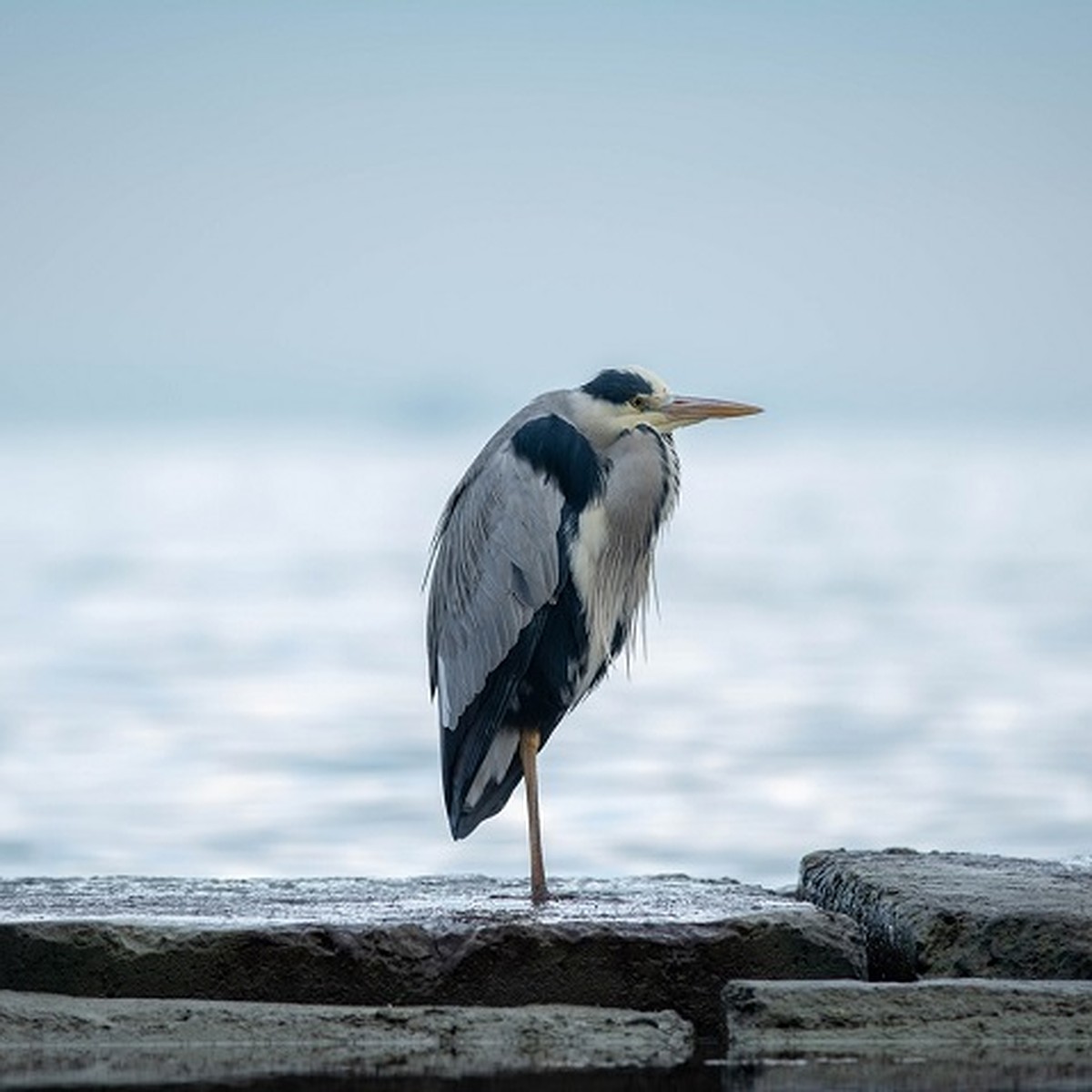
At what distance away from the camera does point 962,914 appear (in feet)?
20.3

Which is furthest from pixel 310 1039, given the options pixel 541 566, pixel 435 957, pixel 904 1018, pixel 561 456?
pixel 561 456

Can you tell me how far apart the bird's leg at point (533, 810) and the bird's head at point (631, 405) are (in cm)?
80

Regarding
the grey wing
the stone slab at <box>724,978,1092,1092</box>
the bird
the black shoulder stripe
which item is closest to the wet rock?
the stone slab at <box>724,978,1092,1092</box>

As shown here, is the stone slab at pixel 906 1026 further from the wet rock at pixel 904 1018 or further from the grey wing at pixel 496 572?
the grey wing at pixel 496 572

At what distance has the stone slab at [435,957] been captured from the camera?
5.91m

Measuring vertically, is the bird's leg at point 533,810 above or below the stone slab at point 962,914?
above

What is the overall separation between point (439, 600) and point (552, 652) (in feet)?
1.27

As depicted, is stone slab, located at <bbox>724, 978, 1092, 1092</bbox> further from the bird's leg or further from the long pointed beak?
the long pointed beak

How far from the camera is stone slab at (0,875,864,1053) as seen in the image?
5.91 meters

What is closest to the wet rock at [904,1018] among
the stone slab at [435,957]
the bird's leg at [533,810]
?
the stone slab at [435,957]

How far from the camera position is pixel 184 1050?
18.4ft

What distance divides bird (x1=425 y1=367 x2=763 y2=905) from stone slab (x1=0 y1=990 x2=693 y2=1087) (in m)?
1.85

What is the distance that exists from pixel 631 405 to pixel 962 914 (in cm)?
206

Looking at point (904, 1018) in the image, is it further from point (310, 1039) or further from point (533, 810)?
point (533, 810)
